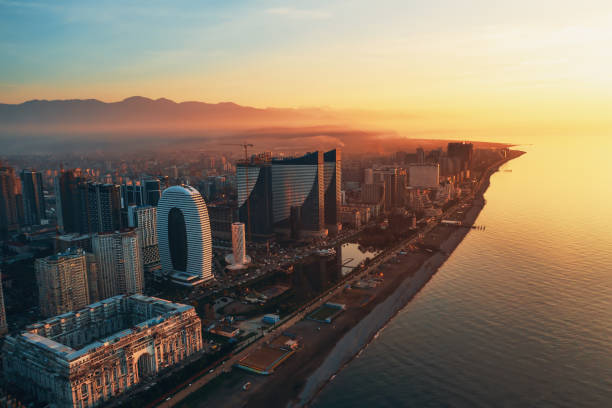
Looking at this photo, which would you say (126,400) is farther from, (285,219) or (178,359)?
(285,219)

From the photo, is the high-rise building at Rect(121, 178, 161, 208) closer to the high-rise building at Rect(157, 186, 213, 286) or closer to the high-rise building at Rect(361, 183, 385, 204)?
the high-rise building at Rect(157, 186, 213, 286)

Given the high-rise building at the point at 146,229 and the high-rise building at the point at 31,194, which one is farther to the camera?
the high-rise building at the point at 31,194

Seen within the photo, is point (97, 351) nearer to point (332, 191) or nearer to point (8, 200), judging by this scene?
A: point (332, 191)

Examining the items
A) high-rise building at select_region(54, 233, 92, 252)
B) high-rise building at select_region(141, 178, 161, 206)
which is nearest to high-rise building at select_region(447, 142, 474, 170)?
high-rise building at select_region(141, 178, 161, 206)

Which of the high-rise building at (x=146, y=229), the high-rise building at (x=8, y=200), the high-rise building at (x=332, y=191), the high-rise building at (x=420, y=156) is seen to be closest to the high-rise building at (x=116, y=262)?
the high-rise building at (x=146, y=229)

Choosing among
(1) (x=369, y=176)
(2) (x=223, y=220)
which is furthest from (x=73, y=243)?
(1) (x=369, y=176)

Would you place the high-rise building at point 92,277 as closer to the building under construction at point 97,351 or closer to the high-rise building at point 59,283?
the high-rise building at point 59,283
